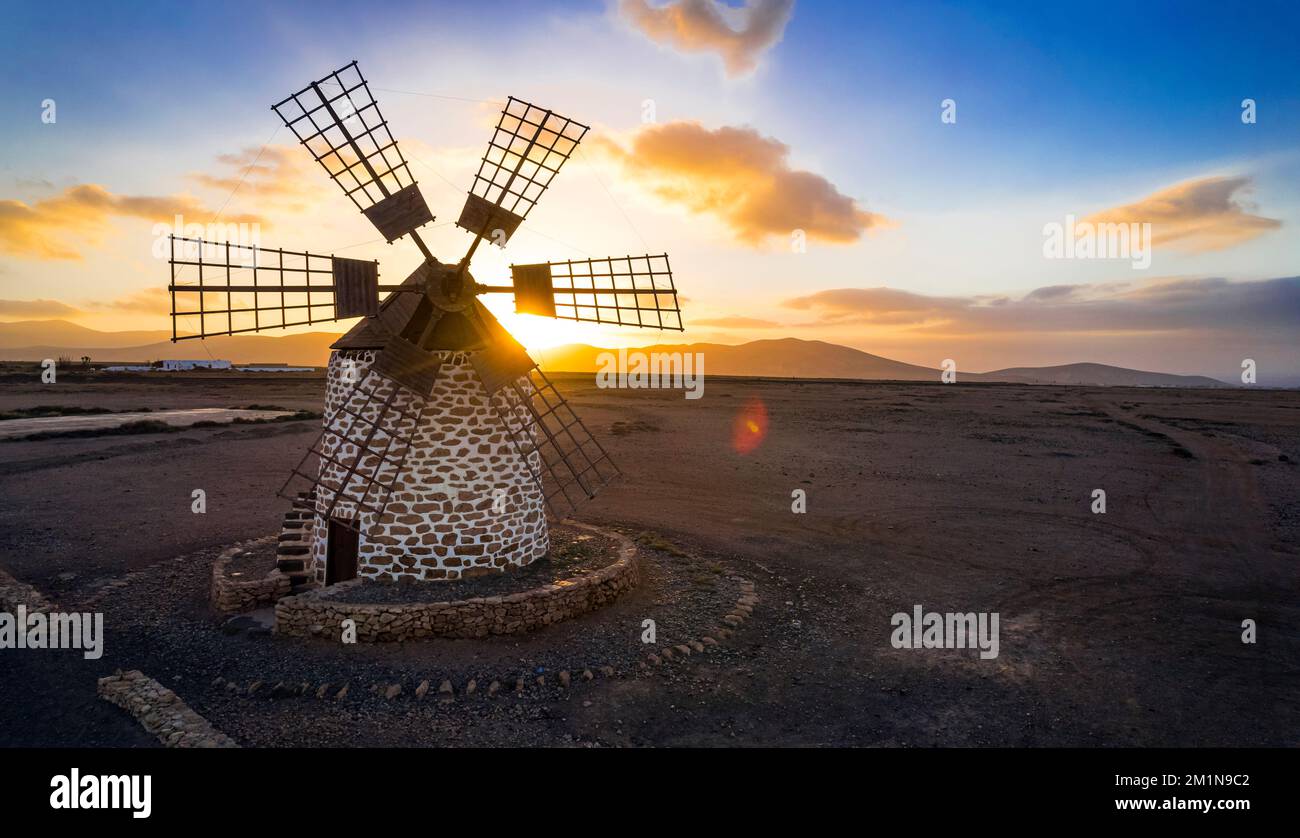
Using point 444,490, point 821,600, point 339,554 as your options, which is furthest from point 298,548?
point 821,600

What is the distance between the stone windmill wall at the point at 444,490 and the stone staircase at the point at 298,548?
1798mm

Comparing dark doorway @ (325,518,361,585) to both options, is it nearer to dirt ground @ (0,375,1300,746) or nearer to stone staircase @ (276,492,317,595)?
stone staircase @ (276,492,317,595)

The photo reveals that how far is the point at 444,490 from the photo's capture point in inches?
459

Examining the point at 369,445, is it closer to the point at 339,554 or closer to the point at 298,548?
the point at 339,554

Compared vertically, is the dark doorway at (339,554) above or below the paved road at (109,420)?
below

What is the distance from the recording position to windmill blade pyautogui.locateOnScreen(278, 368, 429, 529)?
11.4 meters

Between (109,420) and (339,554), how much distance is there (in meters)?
38.1

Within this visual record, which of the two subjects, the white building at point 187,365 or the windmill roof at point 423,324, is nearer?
the windmill roof at point 423,324

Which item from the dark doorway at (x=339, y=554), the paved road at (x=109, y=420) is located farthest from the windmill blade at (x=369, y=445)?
the paved road at (x=109, y=420)

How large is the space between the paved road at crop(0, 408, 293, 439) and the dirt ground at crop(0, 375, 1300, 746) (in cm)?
481

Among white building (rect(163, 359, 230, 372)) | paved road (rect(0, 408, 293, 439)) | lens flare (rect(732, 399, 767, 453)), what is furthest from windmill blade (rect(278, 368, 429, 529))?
white building (rect(163, 359, 230, 372))

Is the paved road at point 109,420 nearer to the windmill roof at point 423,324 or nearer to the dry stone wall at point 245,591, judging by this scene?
the dry stone wall at point 245,591

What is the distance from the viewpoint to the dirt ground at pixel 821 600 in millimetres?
8438
